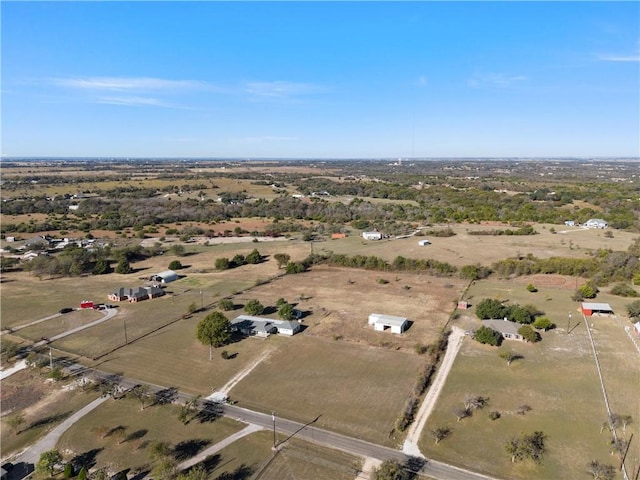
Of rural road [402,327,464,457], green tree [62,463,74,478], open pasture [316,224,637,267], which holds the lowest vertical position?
rural road [402,327,464,457]

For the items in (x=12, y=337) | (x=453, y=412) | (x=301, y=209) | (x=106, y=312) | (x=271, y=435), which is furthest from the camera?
(x=301, y=209)

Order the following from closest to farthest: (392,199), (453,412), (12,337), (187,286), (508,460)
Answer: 1. (508,460)
2. (453,412)
3. (12,337)
4. (187,286)
5. (392,199)

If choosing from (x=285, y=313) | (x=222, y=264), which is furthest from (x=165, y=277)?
(x=285, y=313)

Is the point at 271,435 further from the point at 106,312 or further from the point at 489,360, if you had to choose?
the point at 106,312

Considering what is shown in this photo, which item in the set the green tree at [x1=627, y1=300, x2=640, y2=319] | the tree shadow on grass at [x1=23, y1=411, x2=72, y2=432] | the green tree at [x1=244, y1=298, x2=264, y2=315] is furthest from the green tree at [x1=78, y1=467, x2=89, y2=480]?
the green tree at [x1=627, y1=300, x2=640, y2=319]

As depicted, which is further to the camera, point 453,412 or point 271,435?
point 453,412

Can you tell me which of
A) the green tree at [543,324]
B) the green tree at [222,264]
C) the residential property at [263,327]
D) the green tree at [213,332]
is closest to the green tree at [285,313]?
the residential property at [263,327]

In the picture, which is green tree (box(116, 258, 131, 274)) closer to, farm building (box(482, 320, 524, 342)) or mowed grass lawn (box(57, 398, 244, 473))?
mowed grass lawn (box(57, 398, 244, 473))

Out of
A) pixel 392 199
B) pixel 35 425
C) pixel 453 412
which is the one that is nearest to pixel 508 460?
pixel 453 412
